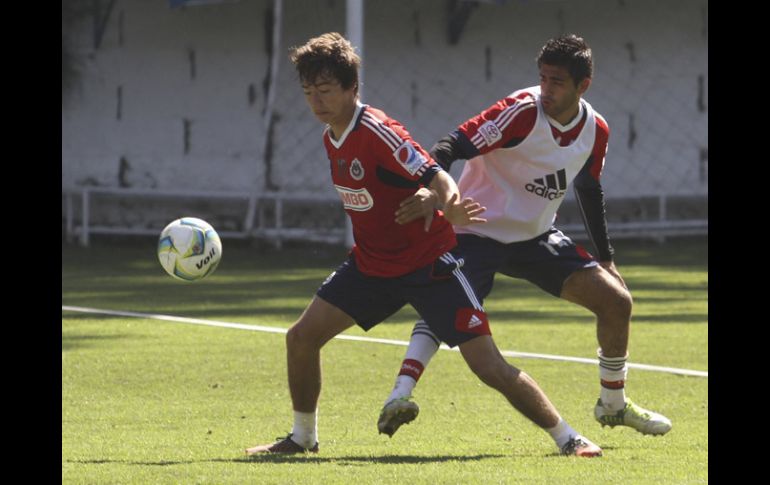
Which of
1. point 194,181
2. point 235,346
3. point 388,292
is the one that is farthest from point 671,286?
point 388,292

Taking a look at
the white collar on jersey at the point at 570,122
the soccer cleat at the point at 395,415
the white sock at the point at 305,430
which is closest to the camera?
the soccer cleat at the point at 395,415

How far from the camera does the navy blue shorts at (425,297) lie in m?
6.80

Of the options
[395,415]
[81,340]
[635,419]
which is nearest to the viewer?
[395,415]

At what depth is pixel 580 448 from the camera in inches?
269

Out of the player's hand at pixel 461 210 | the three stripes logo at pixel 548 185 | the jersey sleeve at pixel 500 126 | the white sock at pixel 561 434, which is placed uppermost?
the jersey sleeve at pixel 500 126

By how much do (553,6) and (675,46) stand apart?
1825 millimetres

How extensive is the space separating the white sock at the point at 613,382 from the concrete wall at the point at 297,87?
13.2 meters

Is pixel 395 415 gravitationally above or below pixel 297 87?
below

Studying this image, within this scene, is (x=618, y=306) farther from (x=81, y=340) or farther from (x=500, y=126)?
(x=81, y=340)

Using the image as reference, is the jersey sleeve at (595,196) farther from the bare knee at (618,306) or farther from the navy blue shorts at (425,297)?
the navy blue shorts at (425,297)

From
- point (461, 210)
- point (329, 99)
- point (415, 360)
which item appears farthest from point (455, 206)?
point (415, 360)

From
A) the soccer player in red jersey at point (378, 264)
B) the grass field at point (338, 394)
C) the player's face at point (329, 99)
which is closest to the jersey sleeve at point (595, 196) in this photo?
the grass field at point (338, 394)

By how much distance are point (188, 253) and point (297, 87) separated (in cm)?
1331
